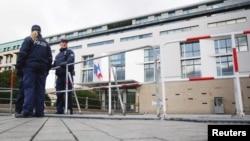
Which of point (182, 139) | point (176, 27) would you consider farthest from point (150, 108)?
point (182, 139)

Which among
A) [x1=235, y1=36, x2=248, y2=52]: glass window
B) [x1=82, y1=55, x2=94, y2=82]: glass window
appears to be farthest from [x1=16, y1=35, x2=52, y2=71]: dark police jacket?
[x1=82, y1=55, x2=94, y2=82]: glass window

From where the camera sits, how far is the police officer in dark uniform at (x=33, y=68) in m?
4.48

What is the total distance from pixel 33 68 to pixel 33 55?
0.27m

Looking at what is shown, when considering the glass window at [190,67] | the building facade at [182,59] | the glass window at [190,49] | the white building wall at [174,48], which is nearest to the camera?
the building facade at [182,59]

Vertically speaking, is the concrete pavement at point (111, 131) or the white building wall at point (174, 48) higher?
the white building wall at point (174, 48)

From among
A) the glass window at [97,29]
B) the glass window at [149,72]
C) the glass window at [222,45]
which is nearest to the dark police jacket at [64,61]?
the glass window at [222,45]

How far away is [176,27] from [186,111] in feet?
39.7

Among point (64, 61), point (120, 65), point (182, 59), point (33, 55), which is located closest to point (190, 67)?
point (182, 59)

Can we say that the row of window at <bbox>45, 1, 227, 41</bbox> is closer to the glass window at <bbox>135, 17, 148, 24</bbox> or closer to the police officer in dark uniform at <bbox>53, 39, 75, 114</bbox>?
the glass window at <bbox>135, 17, 148, 24</bbox>

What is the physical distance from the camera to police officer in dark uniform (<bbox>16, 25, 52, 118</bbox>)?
14.7 ft

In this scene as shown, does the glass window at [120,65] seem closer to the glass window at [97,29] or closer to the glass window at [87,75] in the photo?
the glass window at [87,75]

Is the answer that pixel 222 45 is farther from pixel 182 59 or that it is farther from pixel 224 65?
pixel 182 59

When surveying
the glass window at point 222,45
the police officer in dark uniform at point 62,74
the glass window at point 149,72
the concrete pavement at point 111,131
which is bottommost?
the concrete pavement at point 111,131

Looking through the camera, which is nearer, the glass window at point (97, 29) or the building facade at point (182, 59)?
the building facade at point (182, 59)
